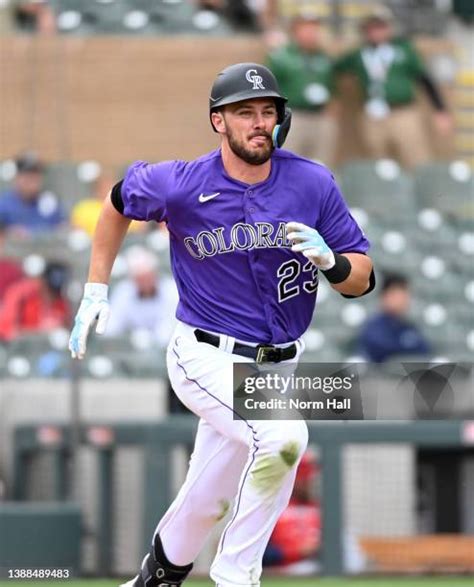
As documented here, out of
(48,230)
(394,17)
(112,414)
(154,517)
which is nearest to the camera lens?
(154,517)

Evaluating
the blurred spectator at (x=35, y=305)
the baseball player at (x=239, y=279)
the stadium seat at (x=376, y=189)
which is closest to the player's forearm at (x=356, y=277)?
the baseball player at (x=239, y=279)

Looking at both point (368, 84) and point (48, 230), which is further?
point (368, 84)

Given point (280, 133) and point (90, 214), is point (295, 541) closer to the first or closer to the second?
point (90, 214)

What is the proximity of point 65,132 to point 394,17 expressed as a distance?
2.95 metres

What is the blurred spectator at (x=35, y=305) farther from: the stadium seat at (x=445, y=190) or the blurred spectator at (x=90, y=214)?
the stadium seat at (x=445, y=190)

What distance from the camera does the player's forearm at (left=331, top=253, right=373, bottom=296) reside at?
18.1 feet

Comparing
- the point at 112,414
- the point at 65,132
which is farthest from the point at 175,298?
the point at 65,132

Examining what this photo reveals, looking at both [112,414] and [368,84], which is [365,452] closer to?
[112,414]

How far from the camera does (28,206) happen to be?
1136 centimetres

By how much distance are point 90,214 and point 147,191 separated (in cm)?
569

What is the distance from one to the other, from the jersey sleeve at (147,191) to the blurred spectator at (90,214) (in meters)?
5.29

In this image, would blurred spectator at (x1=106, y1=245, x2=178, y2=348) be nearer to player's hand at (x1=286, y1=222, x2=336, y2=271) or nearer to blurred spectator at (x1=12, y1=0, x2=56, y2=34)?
blurred spectator at (x1=12, y1=0, x2=56, y2=34)

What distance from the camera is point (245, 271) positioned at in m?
5.63

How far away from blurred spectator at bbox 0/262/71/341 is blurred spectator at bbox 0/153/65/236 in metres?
0.79
